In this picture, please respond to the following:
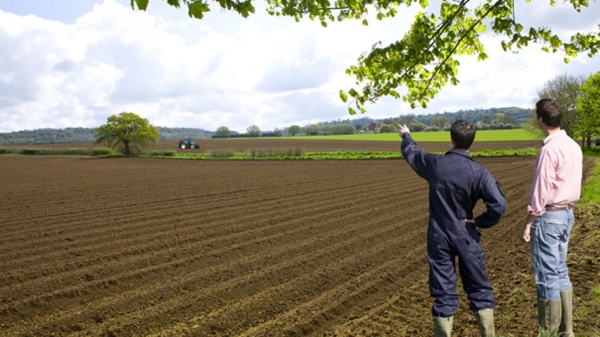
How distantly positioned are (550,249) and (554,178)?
594 millimetres

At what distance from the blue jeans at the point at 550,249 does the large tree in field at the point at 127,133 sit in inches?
2085

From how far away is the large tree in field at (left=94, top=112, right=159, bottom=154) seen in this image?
54250 mm

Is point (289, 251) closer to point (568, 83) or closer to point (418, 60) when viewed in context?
point (418, 60)

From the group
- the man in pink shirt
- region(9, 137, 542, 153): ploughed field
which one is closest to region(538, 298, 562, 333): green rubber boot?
the man in pink shirt

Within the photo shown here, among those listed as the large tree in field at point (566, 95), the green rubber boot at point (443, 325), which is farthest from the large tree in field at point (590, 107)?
the green rubber boot at point (443, 325)

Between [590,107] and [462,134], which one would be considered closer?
[462,134]

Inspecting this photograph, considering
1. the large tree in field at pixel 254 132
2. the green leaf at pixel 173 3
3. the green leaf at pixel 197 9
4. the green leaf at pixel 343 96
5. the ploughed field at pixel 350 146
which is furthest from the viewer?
the large tree in field at pixel 254 132

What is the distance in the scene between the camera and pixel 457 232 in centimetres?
412

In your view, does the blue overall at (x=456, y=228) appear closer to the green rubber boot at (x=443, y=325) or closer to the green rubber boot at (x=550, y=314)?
the green rubber boot at (x=443, y=325)

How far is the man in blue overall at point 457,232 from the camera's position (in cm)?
414

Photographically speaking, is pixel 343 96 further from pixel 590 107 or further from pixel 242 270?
pixel 590 107

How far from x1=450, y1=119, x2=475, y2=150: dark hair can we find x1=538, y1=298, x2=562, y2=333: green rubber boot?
1.54m

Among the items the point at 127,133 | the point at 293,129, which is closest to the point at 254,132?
the point at 293,129

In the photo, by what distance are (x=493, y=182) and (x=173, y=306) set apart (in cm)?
411
